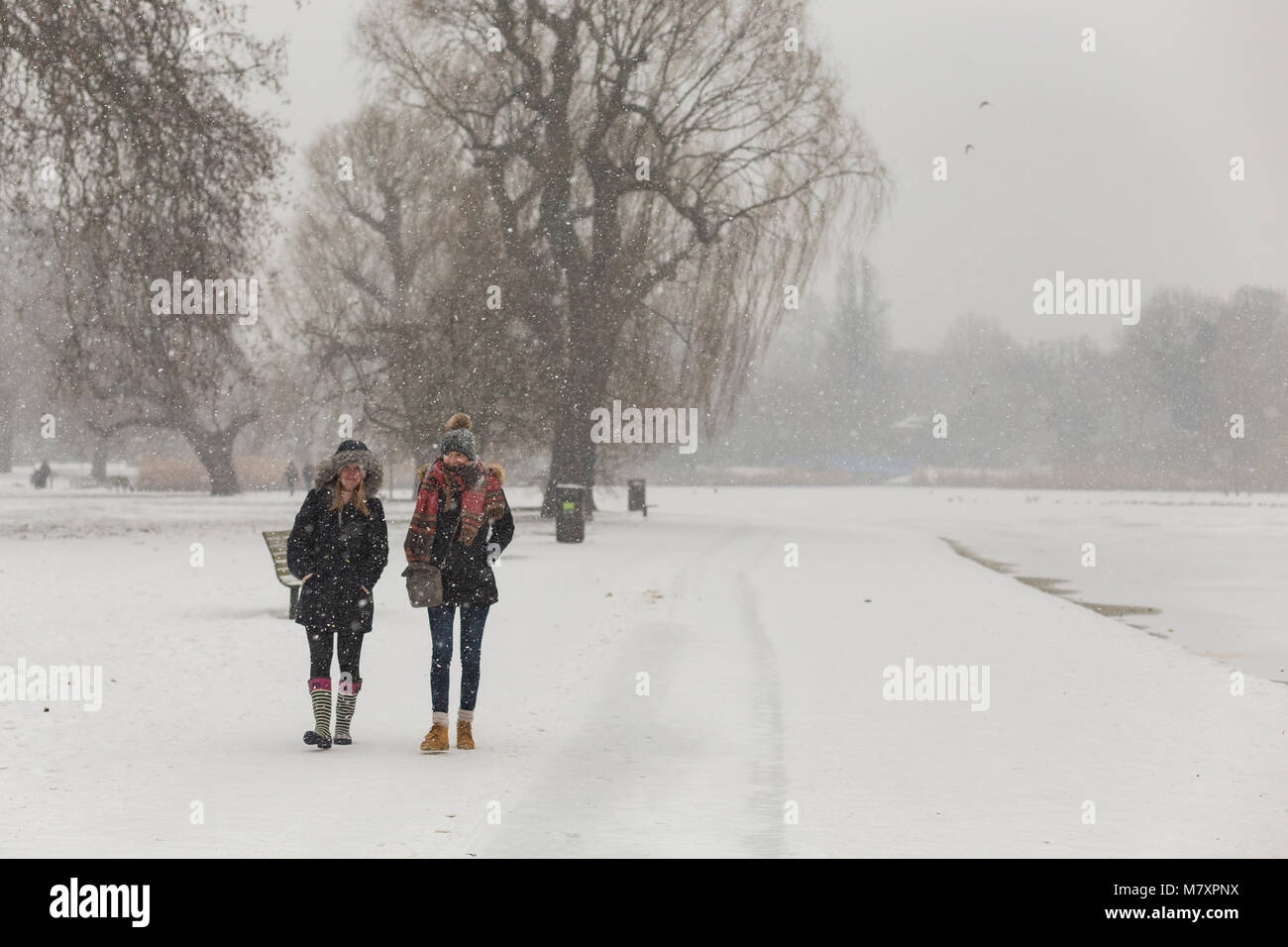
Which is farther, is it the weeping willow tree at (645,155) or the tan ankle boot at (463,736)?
the weeping willow tree at (645,155)

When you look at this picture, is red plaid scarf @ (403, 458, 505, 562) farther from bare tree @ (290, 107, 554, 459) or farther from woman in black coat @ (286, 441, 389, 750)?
bare tree @ (290, 107, 554, 459)

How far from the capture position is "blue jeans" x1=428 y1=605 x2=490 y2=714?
8359 mm

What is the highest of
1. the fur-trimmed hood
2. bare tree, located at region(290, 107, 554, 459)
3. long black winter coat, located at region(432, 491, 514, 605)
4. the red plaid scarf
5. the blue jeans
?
bare tree, located at region(290, 107, 554, 459)

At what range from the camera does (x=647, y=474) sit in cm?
9675

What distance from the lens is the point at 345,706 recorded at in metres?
8.41

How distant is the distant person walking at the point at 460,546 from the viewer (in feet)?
27.1

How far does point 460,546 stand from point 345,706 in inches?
44.7

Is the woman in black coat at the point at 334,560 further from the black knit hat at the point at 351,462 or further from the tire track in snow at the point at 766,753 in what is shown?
the tire track in snow at the point at 766,753

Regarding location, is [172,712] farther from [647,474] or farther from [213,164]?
[647,474]

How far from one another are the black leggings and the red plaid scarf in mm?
556

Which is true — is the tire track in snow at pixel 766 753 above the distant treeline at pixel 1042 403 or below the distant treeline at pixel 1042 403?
below

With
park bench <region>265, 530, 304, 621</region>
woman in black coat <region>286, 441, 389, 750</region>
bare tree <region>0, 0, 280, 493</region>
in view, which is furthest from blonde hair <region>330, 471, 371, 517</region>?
bare tree <region>0, 0, 280, 493</region>

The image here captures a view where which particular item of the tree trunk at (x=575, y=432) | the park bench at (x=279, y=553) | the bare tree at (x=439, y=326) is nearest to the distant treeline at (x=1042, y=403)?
the bare tree at (x=439, y=326)
